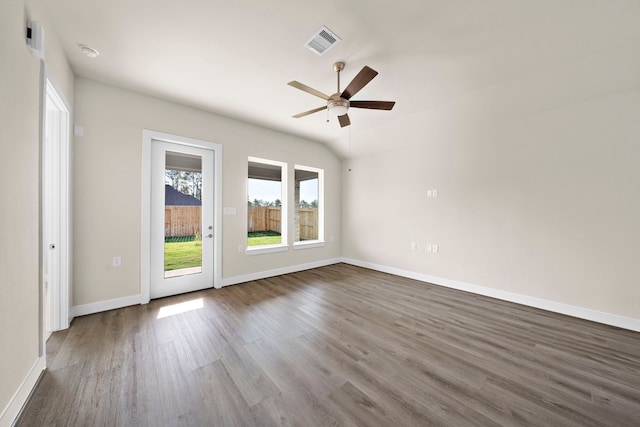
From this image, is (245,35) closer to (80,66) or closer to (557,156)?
(80,66)

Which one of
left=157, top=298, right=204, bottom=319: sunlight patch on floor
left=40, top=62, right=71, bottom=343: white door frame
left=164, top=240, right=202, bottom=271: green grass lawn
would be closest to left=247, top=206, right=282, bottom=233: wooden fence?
left=164, top=240, right=202, bottom=271: green grass lawn

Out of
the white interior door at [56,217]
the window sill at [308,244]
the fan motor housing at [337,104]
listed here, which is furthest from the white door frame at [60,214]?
the window sill at [308,244]

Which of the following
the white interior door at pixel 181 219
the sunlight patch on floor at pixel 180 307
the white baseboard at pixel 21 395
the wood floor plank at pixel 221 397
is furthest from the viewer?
the white interior door at pixel 181 219

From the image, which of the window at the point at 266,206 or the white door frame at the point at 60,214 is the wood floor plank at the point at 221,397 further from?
the window at the point at 266,206

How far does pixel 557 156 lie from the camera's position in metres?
3.03

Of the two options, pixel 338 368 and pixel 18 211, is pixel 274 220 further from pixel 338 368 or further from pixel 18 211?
pixel 18 211

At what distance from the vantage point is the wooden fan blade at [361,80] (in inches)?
82.5

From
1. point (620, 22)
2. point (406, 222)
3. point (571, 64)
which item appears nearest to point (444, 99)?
point (571, 64)

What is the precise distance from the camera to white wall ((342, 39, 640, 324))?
8.57 feet

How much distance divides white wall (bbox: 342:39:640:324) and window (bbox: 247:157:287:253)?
2.58 meters

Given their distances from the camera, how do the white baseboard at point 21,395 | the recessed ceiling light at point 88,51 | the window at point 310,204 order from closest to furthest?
1. the white baseboard at point 21,395
2. the recessed ceiling light at point 88,51
3. the window at point 310,204

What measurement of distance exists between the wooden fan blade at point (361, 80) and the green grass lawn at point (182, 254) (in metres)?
3.16

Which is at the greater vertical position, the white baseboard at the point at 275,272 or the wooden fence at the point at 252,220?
the wooden fence at the point at 252,220

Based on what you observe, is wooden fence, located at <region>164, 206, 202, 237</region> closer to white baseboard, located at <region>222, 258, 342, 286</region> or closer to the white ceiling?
white baseboard, located at <region>222, 258, 342, 286</region>
